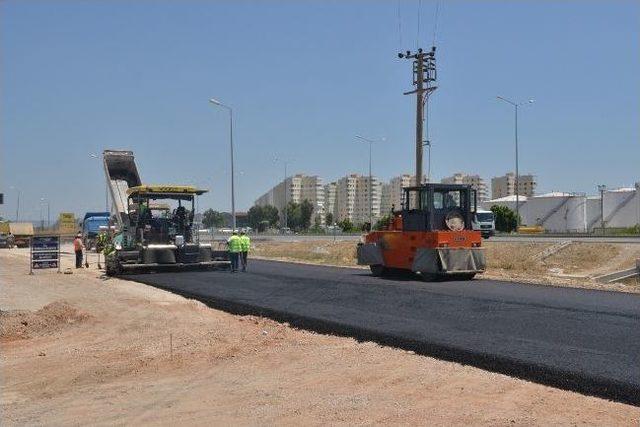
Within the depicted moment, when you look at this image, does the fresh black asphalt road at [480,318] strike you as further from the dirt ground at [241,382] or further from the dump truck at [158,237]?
the dump truck at [158,237]

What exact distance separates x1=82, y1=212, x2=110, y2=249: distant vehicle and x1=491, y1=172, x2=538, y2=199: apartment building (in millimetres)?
89784

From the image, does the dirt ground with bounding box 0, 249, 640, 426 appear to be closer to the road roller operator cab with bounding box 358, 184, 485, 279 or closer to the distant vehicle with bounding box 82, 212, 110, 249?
the road roller operator cab with bounding box 358, 184, 485, 279

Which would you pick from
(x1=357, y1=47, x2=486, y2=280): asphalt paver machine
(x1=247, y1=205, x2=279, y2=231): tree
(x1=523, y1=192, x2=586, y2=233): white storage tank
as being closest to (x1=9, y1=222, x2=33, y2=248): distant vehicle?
(x1=247, y1=205, x2=279, y2=231): tree

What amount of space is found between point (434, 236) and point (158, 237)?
28.2ft

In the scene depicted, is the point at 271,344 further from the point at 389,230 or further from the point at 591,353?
the point at 389,230

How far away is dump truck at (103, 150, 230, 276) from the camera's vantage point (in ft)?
71.7

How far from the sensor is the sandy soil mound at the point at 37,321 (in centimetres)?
1157

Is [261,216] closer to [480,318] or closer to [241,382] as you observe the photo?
[480,318]

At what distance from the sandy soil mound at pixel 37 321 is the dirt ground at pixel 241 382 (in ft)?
0.10

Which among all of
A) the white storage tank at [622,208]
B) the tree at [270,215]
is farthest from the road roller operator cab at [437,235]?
the tree at [270,215]

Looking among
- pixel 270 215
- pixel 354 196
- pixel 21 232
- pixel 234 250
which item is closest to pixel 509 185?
pixel 354 196

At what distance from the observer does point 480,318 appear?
11.2 m

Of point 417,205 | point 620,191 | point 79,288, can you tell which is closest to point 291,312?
point 417,205

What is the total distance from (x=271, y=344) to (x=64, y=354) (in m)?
2.70
